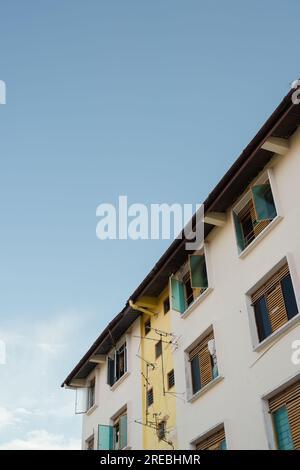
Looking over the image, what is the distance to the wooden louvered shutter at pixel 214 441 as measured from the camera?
17109 millimetres

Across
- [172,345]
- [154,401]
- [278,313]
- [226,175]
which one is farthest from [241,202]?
[154,401]

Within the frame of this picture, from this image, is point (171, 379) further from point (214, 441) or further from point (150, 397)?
point (214, 441)

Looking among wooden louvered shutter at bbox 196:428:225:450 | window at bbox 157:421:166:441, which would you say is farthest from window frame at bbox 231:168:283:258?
window at bbox 157:421:166:441

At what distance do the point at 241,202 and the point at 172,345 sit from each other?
5.85 m

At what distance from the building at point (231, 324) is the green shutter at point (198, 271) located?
0.04 meters

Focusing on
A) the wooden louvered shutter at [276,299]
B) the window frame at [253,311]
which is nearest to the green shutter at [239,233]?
the window frame at [253,311]

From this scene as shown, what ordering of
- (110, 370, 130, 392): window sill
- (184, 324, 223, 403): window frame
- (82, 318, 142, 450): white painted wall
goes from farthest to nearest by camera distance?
(110, 370, 130, 392): window sill → (82, 318, 142, 450): white painted wall → (184, 324, 223, 403): window frame

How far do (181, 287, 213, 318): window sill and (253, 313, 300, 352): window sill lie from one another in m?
3.56

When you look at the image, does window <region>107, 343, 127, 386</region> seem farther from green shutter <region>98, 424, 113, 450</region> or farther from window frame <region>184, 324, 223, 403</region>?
window frame <region>184, 324, 223, 403</region>

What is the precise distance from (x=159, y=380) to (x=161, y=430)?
189 centimetres

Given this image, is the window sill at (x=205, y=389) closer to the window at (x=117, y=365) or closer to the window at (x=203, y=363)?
the window at (x=203, y=363)

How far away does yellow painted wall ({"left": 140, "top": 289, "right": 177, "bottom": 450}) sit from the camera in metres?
20.1
